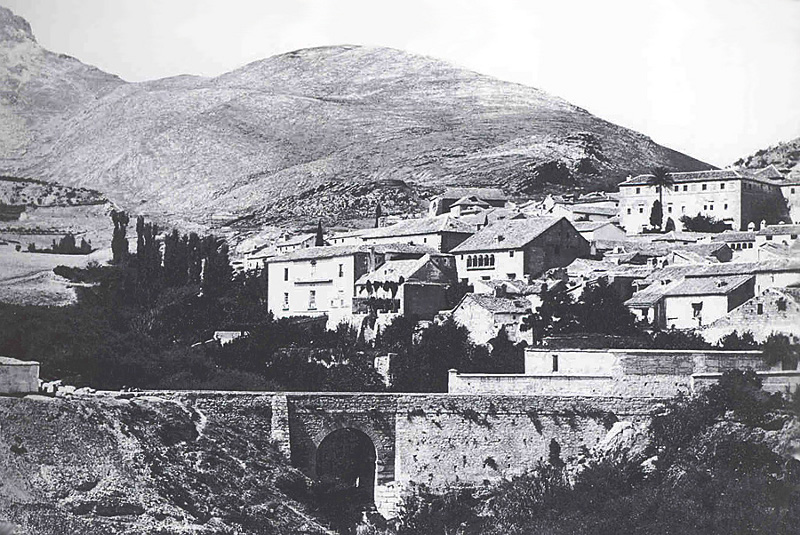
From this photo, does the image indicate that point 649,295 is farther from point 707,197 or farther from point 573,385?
point 707,197

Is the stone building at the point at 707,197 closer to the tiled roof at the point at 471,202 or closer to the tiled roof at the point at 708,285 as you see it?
the tiled roof at the point at 471,202

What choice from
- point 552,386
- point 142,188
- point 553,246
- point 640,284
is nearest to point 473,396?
point 552,386

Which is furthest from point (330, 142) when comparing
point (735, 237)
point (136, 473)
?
point (136, 473)

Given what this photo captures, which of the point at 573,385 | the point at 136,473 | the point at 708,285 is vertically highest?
the point at 708,285

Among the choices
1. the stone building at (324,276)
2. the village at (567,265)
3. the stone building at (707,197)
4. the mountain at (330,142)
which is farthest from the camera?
the mountain at (330,142)

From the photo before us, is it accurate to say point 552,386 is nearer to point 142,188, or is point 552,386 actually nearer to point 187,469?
point 187,469

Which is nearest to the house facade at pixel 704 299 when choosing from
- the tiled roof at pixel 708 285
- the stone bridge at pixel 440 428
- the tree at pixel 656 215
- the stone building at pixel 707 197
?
the tiled roof at pixel 708 285
